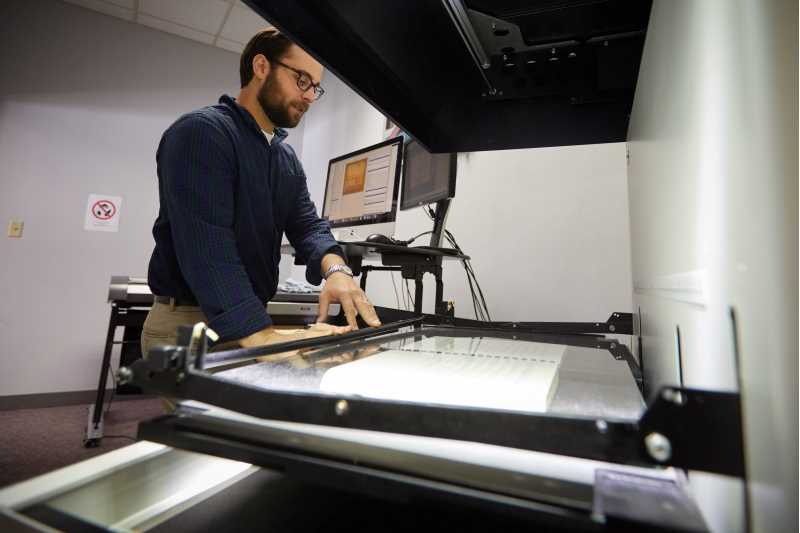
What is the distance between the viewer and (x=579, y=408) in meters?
0.31

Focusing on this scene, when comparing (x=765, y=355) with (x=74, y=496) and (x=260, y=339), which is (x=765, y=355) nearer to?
(x=74, y=496)

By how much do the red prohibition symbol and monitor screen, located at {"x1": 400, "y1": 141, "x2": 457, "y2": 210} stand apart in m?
2.28

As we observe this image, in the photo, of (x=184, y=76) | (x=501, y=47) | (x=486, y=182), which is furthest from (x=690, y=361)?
(x=184, y=76)

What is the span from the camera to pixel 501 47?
0.63 metres

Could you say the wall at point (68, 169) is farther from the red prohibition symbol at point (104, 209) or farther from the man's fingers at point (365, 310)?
the man's fingers at point (365, 310)

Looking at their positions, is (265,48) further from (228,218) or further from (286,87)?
(228,218)

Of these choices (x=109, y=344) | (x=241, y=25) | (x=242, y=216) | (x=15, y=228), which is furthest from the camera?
(x=241, y=25)

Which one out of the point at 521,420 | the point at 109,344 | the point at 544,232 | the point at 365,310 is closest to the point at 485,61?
the point at 365,310

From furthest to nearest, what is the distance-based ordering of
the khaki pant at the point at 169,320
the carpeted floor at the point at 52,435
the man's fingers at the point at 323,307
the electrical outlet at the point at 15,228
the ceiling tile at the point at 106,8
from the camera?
the ceiling tile at the point at 106,8
the electrical outlet at the point at 15,228
the carpeted floor at the point at 52,435
the khaki pant at the point at 169,320
the man's fingers at the point at 323,307

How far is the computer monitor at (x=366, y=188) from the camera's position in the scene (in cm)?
170

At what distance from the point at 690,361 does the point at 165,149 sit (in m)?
1.00

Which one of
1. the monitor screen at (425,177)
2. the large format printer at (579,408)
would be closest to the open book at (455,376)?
the large format printer at (579,408)

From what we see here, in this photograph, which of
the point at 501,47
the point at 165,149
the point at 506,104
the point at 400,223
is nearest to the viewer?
the point at 501,47

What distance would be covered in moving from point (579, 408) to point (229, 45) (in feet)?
12.3
